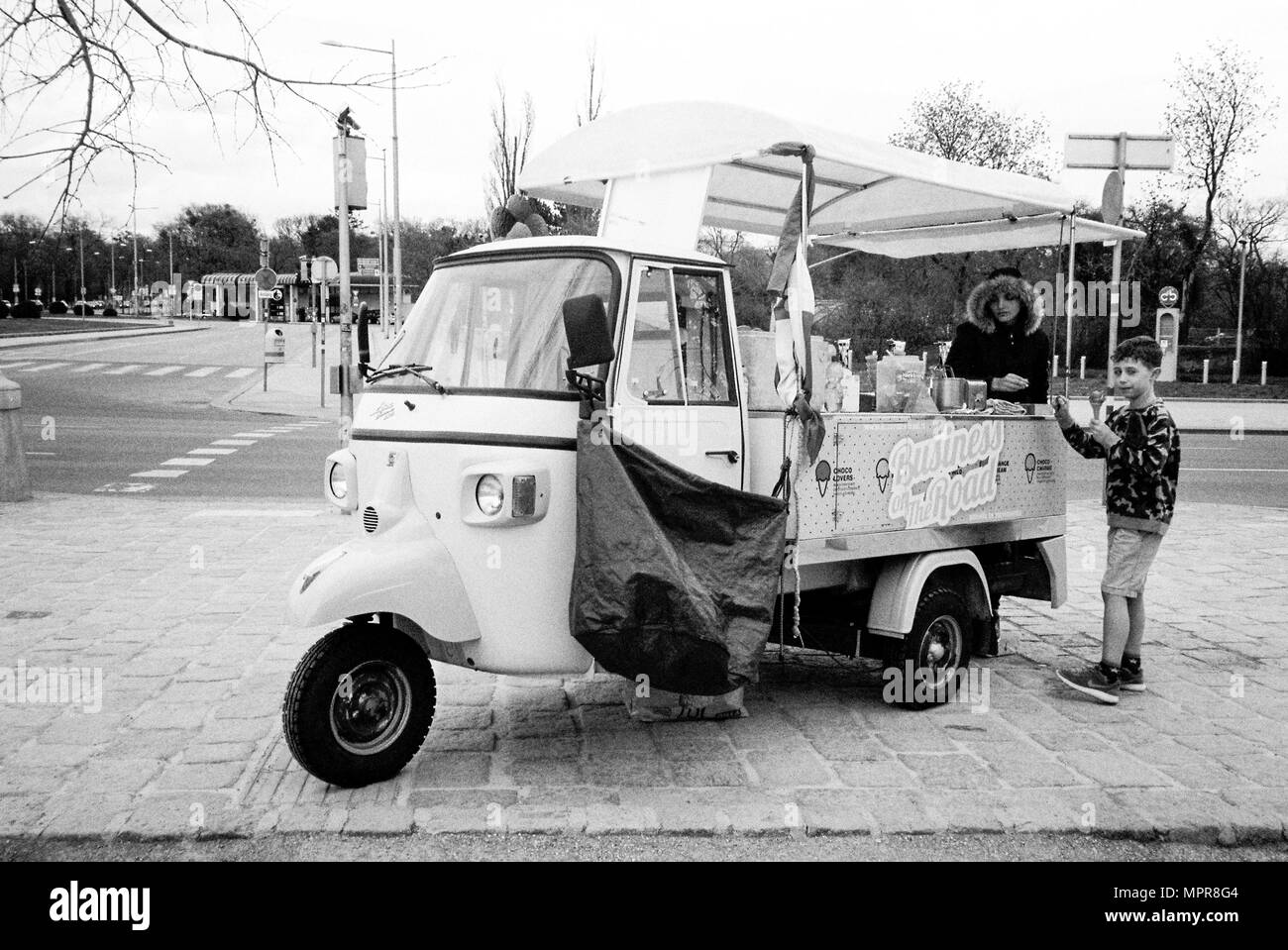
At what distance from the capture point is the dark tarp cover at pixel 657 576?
4.68 m

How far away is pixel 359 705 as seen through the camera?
479 centimetres

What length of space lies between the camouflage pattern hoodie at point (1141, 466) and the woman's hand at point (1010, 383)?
39.1 inches

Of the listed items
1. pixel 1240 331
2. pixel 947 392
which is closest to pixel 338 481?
pixel 947 392

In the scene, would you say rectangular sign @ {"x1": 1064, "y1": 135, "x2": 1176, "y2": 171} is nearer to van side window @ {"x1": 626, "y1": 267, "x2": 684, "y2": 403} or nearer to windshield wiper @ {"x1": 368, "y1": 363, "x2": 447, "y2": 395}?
van side window @ {"x1": 626, "y1": 267, "x2": 684, "y2": 403}

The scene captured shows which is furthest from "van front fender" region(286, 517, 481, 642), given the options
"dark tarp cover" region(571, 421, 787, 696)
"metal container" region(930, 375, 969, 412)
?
"metal container" region(930, 375, 969, 412)

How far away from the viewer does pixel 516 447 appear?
4.81m

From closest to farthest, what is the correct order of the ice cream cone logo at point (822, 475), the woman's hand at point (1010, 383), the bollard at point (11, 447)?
the ice cream cone logo at point (822, 475), the woman's hand at point (1010, 383), the bollard at point (11, 447)

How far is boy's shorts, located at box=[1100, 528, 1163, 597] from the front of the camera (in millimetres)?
6195

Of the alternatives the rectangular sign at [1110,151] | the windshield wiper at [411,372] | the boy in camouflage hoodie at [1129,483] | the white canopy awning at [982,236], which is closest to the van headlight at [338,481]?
the windshield wiper at [411,372]

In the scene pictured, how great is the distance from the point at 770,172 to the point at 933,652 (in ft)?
9.15

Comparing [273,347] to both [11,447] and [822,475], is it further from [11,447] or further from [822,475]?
→ [822,475]

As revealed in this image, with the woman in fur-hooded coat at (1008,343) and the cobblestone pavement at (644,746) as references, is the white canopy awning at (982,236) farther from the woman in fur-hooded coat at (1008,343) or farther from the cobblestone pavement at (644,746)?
the cobblestone pavement at (644,746)

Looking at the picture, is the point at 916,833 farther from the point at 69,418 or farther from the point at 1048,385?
the point at 69,418
